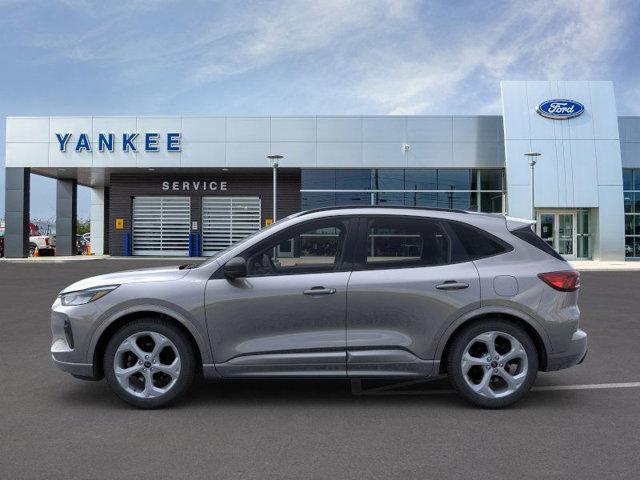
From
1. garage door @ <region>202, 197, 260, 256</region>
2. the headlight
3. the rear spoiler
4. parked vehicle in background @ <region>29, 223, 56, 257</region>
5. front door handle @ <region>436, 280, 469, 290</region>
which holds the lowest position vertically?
the headlight

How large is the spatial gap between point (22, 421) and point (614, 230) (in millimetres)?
29341

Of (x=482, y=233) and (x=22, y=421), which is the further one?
(x=482, y=233)

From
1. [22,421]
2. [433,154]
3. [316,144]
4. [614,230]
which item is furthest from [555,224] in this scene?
[22,421]

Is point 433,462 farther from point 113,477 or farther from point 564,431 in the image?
point 113,477

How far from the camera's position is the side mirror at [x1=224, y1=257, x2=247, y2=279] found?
4.61 m

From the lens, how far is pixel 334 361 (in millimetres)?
4680

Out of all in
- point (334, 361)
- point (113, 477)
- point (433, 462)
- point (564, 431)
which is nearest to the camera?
point (113, 477)

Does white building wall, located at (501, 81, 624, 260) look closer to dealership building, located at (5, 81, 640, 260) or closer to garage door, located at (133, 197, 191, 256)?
dealership building, located at (5, 81, 640, 260)

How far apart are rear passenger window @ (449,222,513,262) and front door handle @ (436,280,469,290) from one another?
0.72ft

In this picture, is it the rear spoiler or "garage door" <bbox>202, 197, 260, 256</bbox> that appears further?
"garage door" <bbox>202, 197, 260, 256</bbox>

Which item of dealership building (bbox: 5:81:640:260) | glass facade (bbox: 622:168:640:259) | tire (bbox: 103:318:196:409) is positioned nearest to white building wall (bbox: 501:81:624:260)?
dealership building (bbox: 5:81:640:260)

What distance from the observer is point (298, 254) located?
511cm

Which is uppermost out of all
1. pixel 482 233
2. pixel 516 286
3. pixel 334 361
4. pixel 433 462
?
pixel 482 233

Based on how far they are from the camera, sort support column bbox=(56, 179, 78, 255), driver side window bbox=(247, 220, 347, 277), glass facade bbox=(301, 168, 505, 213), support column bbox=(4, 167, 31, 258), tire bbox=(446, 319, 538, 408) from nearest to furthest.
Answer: tire bbox=(446, 319, 538, 408) < driver side window bbox=(247, 220, 347, 277) < glass facade bbox=(301, 168, 505, 213) < support column bbox=(4, 167, 31, 258) < support column bbox=(56, 179, 78, 255)
